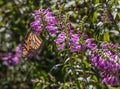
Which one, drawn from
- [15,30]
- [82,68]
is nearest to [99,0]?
[82,68]

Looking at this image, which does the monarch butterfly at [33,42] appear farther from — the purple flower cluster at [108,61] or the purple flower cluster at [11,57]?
the purple flower cluster at [11,57]

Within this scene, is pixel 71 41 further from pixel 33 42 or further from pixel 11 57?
pixel 11 57

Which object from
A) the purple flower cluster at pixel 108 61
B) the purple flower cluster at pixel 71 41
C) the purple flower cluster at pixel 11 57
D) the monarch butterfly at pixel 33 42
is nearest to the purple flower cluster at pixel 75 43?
the purple flower cluster at pixel 71 41

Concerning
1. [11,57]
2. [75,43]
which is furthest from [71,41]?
[11,57]

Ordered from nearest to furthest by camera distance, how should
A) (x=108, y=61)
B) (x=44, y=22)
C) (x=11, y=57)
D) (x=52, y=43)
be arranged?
(x=108, y=61) < (x=44, y=22) < (x=52, y=43) < (x=11, y=57)

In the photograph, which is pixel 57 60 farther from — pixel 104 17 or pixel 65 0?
pixel 104 17
